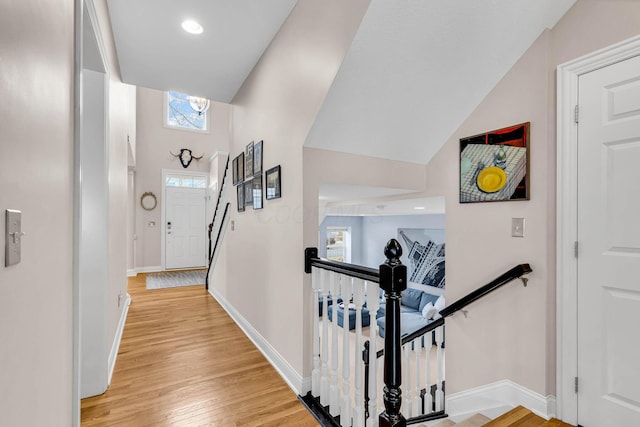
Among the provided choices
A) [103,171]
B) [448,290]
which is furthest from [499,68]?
[103,171]

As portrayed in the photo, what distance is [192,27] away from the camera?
7.79 ft

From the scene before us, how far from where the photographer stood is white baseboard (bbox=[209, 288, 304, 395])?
2.04m

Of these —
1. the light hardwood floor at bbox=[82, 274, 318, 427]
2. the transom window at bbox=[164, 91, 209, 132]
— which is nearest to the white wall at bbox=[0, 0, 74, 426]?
the light hardwood floor at bbox=[82, 274, 318, 427]

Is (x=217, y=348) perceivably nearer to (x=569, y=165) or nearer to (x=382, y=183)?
(x=382, y=183)

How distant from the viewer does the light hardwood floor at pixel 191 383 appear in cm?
179

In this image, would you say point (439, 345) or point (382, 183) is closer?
point (382, 183)

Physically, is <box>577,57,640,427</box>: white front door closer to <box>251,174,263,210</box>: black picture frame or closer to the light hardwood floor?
the light hardwood floor

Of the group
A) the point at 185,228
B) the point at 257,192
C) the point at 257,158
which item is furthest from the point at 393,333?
the point at 185,228

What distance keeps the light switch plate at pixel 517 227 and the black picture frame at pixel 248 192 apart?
220cm

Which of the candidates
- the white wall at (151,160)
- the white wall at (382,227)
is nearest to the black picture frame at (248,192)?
the white wall at (151,160)

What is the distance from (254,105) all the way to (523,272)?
2.63m

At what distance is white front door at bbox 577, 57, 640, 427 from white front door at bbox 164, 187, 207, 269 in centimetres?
688

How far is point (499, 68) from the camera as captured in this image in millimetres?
1895

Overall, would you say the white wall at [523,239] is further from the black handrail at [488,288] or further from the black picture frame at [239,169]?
the black picture frame at [239,169]
